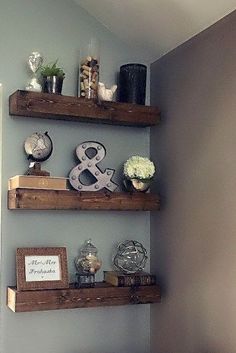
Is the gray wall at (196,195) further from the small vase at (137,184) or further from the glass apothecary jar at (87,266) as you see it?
the glass apothecary jar at (87,266)

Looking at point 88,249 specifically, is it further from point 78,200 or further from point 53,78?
point 53,78

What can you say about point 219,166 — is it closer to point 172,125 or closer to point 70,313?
point 172,125

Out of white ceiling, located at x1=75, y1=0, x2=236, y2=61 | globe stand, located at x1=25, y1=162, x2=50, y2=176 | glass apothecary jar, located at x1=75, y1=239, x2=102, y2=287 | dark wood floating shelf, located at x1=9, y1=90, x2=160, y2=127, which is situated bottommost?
glass apothecary jar, located at x1=75, y1=239, x2=102, y2=287

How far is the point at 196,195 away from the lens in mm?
2477

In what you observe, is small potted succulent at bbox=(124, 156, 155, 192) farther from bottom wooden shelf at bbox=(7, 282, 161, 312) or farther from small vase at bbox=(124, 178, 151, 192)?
bottom wooden shelf at bbox=(7, 282, 161, 312)

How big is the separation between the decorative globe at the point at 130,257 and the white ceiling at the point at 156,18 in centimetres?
105

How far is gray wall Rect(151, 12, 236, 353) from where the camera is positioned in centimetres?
225

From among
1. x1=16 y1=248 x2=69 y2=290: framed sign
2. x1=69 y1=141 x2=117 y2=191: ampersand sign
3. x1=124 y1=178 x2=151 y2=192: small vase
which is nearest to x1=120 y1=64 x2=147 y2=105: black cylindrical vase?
x1=69 y1=141 x2=117 y2=191: ampersand sign

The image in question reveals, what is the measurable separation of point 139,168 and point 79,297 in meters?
0.72

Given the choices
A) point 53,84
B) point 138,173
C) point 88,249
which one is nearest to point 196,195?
point 138,173

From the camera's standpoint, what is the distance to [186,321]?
2512 mm

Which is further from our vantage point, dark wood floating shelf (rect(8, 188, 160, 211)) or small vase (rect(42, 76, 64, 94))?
small vase (rect(42, 76, 64, 94))

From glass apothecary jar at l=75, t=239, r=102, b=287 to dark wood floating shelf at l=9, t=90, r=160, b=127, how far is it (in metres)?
0.68

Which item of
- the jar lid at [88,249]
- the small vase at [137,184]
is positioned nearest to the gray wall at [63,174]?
the jar lid at [88,249]
